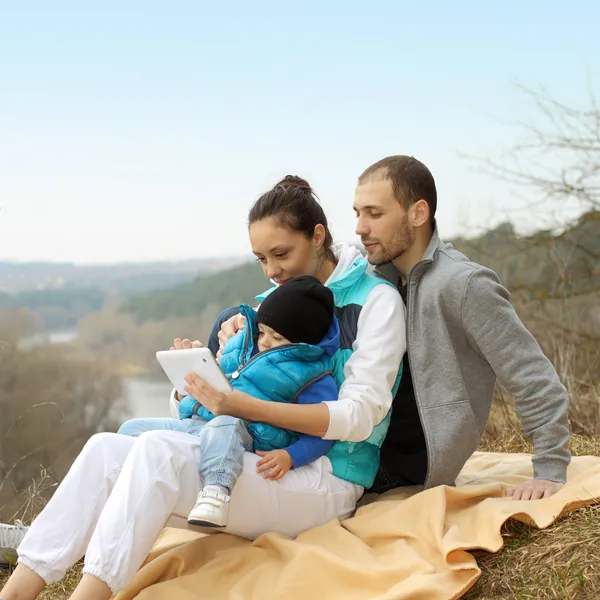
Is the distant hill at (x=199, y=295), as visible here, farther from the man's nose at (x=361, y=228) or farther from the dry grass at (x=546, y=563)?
the dry grass at (x=546, y=563)

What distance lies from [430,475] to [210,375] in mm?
935

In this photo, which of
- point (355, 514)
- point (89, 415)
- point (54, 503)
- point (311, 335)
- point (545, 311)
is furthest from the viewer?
point (89, 415)

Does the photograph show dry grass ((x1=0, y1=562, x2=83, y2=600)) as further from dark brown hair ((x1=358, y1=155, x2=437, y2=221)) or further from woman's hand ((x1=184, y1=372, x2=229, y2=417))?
dark brown hair ((x1=358, y1=155, x2=437, y2=221))

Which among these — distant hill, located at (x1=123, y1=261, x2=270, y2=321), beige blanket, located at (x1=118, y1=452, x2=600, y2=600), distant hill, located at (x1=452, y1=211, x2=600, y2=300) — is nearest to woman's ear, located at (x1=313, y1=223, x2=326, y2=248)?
beige blanket, located at (x1=118, y1=452, x2=600, y2=600)

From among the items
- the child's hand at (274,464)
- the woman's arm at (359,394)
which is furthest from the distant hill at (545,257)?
the child's hand at (274,464)

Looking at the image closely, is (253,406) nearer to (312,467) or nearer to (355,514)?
(312,467)

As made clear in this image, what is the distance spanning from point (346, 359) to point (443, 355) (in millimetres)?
355

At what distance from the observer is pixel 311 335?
2822 millimetres

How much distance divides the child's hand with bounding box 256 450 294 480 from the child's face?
1.19 ft

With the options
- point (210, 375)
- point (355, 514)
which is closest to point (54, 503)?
point (210, 375)

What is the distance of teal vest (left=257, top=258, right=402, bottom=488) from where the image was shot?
2.95 m

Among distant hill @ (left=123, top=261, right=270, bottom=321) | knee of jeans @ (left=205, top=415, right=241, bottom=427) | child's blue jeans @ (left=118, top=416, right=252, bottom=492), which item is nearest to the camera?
child's blue jeans @ (left=118, top=416, right=252, bottom=492)

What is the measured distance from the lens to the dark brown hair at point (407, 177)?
3.10 m

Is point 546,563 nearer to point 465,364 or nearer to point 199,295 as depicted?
point 465,364
